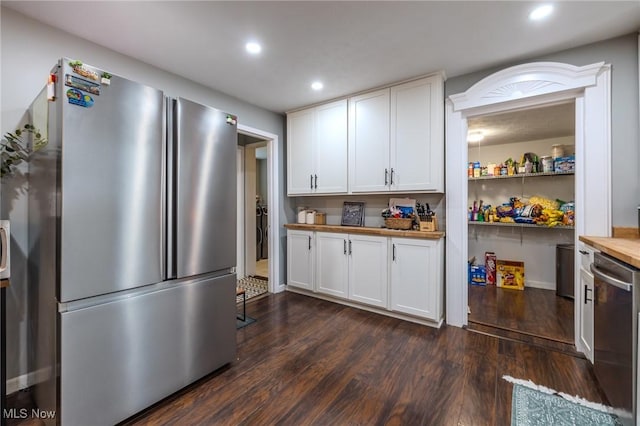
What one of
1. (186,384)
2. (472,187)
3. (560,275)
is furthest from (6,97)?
(560,275)

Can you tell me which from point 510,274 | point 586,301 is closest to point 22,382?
point 586,301

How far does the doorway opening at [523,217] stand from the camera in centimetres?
332

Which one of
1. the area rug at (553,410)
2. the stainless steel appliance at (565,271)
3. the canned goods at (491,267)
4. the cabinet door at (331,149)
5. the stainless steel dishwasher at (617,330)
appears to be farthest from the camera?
the canned goods at (491,267)

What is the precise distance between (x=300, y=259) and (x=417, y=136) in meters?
2.14

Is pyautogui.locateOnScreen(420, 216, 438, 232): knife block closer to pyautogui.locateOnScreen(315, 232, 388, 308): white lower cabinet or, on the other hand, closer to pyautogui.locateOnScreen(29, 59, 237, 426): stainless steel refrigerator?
pyautogui.locateOnScreen(315, 232, 388, 308): white lower cabinet

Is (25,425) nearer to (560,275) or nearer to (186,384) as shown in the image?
(186,384)

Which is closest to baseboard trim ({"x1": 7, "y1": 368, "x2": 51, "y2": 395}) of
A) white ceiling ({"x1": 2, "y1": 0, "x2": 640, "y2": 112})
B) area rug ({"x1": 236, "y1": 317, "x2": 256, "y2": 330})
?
area rug ({"x1": 236, "y1": 317, "x2": 256, "y2": 330})

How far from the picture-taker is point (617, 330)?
1.50 meters

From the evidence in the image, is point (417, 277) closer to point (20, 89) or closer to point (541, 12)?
point (541, 12)

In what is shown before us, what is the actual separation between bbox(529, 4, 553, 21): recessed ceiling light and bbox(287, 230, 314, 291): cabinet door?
289cm

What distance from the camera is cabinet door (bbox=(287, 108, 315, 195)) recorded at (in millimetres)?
3717

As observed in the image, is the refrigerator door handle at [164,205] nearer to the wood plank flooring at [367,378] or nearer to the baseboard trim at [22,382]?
the wood plank flooring at [367,378]

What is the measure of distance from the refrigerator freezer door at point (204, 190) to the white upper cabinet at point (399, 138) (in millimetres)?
1676

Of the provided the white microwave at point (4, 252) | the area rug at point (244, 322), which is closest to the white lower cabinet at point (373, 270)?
the area rug at point (244, 322)
